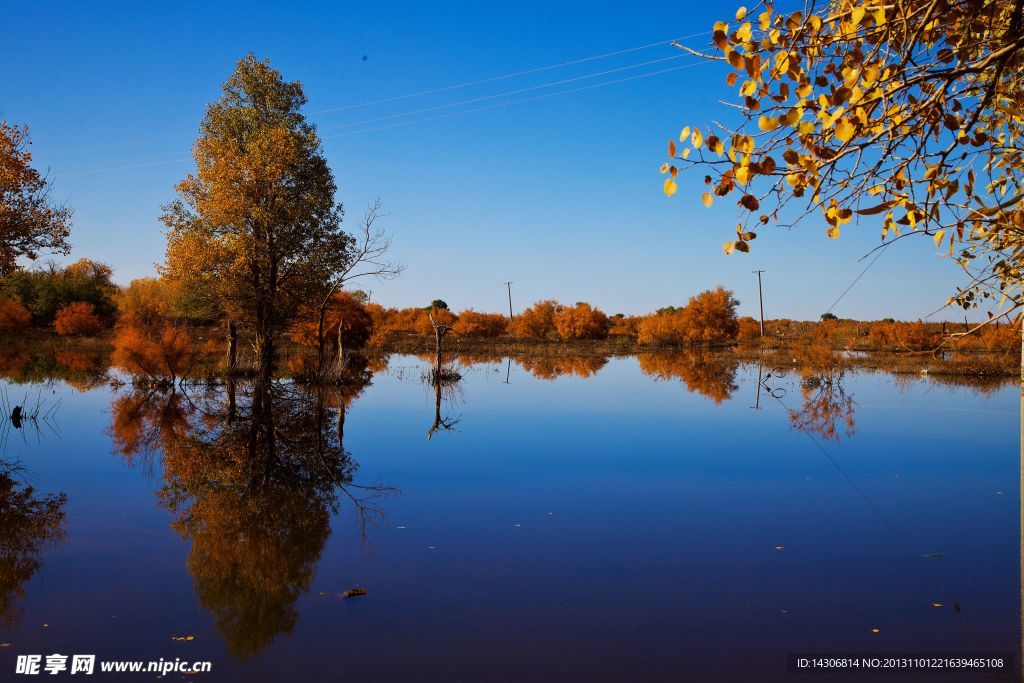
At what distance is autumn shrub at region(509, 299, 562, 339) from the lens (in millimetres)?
62000

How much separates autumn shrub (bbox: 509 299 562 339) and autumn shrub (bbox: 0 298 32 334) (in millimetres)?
35639

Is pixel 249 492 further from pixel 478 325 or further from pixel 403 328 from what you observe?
pixel 403 328

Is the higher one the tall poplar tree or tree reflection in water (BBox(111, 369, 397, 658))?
the tall poplar tree

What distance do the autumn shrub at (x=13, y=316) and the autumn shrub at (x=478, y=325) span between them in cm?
3135

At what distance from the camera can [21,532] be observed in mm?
7047

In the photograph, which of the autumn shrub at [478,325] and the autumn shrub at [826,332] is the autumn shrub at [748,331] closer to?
the autumn shrub at [826,332]

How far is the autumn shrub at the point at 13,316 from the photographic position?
42250mm

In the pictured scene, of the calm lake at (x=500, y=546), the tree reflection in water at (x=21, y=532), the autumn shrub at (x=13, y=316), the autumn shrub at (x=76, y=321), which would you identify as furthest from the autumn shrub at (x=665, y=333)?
the tree reflection in water at (x=21, y=532)

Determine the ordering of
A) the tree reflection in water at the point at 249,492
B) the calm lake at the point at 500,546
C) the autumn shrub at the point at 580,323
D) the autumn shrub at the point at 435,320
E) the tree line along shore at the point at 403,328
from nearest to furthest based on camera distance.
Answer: the calm lake at the point at 500,546
the tree reflection in water at the point at 249,492
the tree line along shore at the point at 403,328
the autumn shrub at the point at 580,323
the autumn shrub at the point at 435,320

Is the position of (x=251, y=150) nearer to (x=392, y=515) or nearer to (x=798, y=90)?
(x=392, y=515)

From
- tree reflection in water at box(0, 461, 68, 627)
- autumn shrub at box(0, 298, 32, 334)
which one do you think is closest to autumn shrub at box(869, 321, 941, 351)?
tree reflection in water at box(0, 461, 68, 627)

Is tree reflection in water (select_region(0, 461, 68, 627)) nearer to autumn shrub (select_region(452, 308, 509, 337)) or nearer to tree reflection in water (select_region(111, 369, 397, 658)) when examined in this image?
tree reflection in water (select_region(111, 369, 397, 658))

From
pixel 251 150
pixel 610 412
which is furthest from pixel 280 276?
pixel 610 412

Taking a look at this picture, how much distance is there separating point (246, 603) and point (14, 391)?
1690 centimetres
